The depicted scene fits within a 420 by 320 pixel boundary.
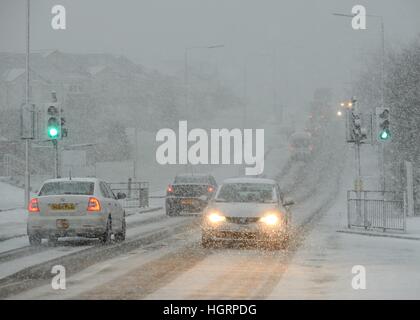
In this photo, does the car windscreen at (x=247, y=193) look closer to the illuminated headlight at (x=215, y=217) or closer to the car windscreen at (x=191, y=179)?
the illuminated headlight at (x=215, y=217)

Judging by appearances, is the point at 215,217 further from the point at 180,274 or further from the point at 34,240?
the point at 180,274

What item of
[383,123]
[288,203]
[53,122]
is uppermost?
[53,122]

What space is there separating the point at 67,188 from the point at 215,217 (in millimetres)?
3725

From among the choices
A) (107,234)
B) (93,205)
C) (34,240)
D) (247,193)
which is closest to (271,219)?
(247,193)

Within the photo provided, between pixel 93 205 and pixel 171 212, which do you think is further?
pixel 171 212

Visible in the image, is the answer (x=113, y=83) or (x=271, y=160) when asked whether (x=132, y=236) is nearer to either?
(x=271, y=160)

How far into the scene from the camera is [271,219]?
62.1 feet

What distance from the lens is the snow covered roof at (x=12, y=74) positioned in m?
98.5

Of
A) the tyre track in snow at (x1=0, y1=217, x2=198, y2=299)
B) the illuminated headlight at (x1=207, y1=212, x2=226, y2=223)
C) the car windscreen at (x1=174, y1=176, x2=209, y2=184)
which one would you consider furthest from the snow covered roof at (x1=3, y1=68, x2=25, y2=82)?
the illuminated headlight at (x1=207, y1=212, x2=226, y2=223)

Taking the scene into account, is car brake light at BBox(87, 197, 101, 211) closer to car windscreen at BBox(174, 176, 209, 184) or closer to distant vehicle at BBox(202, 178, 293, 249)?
distant vehicle at BBox(202, 178, 293, 249)

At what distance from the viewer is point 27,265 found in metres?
15.5

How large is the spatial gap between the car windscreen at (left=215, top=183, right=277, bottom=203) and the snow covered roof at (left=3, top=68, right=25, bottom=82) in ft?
267
